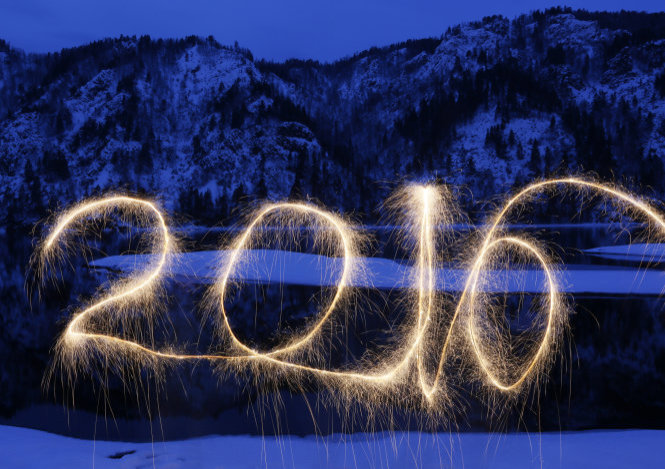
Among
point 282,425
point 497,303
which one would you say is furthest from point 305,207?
point 497,303

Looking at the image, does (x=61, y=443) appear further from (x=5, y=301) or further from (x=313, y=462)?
(x=5, y=301)

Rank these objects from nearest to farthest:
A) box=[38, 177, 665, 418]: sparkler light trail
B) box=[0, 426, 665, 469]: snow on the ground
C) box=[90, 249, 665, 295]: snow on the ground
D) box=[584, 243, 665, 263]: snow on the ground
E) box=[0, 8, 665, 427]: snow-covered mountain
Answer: box=[0, 426, 665, 469]: snow on the ground < box=[38, 177, 665, 418]: sparkler light trail < box=[90, 249, 665, 295]: snow on the ground < box=[584, 243, 665, 263]: snow on the ground < box=[0, 8, 665, 427]: snow-covered mountain

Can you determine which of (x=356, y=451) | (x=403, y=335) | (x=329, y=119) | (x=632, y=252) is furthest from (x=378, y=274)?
(x=329, y=119)

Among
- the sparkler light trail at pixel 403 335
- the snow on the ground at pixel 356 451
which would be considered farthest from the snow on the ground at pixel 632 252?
the snow on the ground at pixel 356 451

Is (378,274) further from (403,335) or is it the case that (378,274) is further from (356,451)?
(356,451)

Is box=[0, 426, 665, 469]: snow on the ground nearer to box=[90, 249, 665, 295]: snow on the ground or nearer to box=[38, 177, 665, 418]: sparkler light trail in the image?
box=[38, 177, 665, 418]: sparkler light trail

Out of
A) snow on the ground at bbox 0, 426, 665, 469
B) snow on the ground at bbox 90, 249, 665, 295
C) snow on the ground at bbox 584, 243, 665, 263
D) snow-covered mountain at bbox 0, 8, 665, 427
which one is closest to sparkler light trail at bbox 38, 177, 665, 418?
snow on the ground at bbox 0, 426, 665, 469
